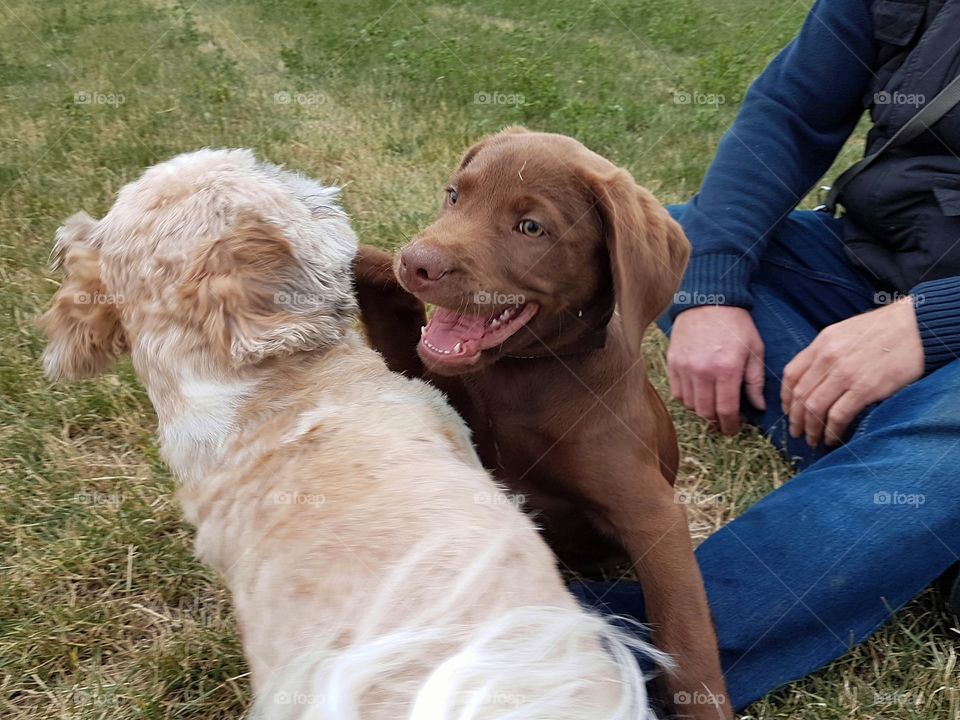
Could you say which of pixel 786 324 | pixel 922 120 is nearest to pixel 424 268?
pixel 786 324

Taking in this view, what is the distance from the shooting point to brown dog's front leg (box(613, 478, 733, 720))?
6.63 ft

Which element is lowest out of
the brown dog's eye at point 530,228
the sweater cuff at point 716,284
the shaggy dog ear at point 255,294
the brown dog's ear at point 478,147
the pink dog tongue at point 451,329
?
A: the sweater cuff at point 716,284

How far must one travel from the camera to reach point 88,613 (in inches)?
95.2

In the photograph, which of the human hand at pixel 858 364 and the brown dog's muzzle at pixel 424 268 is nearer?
the brown dog's muzzle at pixel 424 268

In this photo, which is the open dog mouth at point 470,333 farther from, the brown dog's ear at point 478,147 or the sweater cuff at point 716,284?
the sweater cuff at point 716,284

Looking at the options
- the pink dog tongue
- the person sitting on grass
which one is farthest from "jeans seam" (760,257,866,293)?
the pink dog tongue

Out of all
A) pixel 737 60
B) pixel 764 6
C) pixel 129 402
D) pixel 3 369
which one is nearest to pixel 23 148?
pixel 3 369

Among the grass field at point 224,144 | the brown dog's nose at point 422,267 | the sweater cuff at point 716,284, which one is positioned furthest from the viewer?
the sweater cuff at point 716,284

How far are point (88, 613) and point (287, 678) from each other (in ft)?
4.24

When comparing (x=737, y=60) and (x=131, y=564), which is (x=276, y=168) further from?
(x=737, y=60)

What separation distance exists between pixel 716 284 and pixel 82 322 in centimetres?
205

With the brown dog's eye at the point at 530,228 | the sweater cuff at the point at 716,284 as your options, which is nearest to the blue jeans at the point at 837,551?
the sweater cuff at the point at 716,284

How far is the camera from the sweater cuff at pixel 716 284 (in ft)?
9.87

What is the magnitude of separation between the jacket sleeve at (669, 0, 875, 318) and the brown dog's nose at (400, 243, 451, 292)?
1.35m
